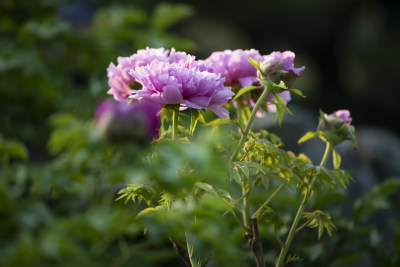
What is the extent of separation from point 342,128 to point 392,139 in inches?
67.7

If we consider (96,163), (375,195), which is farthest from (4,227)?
(375,195)

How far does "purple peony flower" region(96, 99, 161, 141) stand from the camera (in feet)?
2.01

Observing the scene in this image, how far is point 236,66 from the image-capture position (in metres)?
0.91

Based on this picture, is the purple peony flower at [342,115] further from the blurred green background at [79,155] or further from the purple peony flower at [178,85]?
the blurred green background at [79,155]

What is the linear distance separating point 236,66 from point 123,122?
0.35 meters

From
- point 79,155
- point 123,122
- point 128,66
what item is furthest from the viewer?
point 79,155

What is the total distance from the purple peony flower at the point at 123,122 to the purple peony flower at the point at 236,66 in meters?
0.30

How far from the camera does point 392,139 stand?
2.50 m

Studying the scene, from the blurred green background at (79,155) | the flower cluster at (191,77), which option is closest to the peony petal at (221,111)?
the flower cluster at (191,77)

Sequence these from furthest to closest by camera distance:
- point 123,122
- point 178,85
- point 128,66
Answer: point 128,66 < point 178,85 < point 123,122

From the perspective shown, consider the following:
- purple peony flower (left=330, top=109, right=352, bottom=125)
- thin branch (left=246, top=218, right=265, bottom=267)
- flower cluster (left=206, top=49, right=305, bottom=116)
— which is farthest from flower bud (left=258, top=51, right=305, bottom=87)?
thin branch (left=246, top=218, right=265, bottom=267)

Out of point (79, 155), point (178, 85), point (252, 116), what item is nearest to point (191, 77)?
point (178, 85)

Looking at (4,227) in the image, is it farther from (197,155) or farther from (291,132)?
(291,132)

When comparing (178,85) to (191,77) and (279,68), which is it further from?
(279,68)
